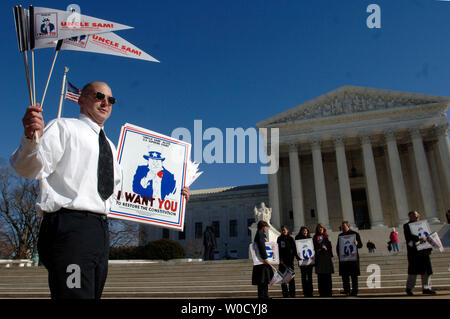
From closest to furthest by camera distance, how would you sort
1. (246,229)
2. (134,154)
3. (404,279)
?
(134,154) < (404,279) < (246,229)

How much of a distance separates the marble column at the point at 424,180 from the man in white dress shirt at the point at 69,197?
126ft

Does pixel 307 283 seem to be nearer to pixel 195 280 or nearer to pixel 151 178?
pixel 195 280

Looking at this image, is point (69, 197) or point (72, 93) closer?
point (69, 197)

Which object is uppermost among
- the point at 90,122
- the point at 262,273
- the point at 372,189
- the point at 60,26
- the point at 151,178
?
the point at 372,189

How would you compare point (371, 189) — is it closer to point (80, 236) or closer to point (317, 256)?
point (317, 256)

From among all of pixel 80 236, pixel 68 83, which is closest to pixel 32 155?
pixel 80 236

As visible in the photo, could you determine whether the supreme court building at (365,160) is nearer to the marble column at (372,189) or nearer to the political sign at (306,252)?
the marble column at (372,189)

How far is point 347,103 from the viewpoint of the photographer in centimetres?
4134

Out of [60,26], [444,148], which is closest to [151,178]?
[60,26]

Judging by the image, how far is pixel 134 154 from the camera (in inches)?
157

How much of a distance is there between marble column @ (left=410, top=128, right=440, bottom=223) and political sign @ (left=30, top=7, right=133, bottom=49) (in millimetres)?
38529

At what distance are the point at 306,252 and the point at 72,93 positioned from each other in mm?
11401
